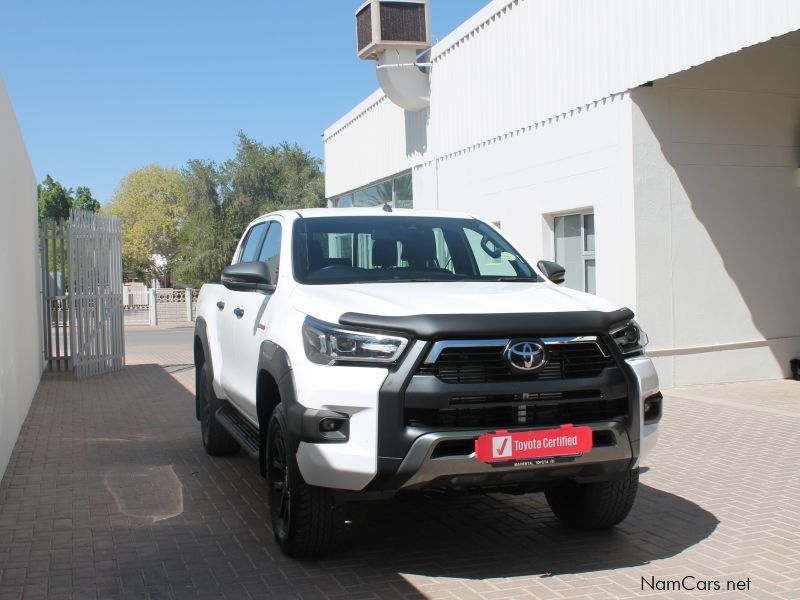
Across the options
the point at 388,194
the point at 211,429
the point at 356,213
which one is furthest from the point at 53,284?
the point at 356,213

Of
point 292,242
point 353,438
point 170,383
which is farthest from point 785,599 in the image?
point 170,383

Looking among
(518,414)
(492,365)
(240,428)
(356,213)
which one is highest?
(356,213)

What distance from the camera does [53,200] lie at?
79938 millimetres

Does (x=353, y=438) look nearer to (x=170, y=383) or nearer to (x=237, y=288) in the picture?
(x=237, y=288)

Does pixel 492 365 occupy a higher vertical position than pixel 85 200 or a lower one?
lower

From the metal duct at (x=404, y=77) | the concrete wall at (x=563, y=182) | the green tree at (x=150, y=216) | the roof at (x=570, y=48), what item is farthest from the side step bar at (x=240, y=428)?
the green tree at (x=150, y=216)

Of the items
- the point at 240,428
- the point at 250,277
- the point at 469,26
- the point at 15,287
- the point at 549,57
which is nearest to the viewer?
the point at 250,277

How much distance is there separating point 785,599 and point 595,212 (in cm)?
831

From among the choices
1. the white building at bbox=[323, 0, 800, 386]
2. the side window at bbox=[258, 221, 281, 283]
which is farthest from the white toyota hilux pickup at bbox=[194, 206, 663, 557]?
the white building at bbox=[323, 0, 800, 386]

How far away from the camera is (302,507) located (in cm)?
454

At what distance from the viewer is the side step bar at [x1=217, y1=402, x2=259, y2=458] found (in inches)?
220

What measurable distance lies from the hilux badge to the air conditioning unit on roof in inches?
525

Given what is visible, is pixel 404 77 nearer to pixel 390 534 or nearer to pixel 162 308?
pixel 390 534

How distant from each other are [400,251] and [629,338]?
166 centimetres
